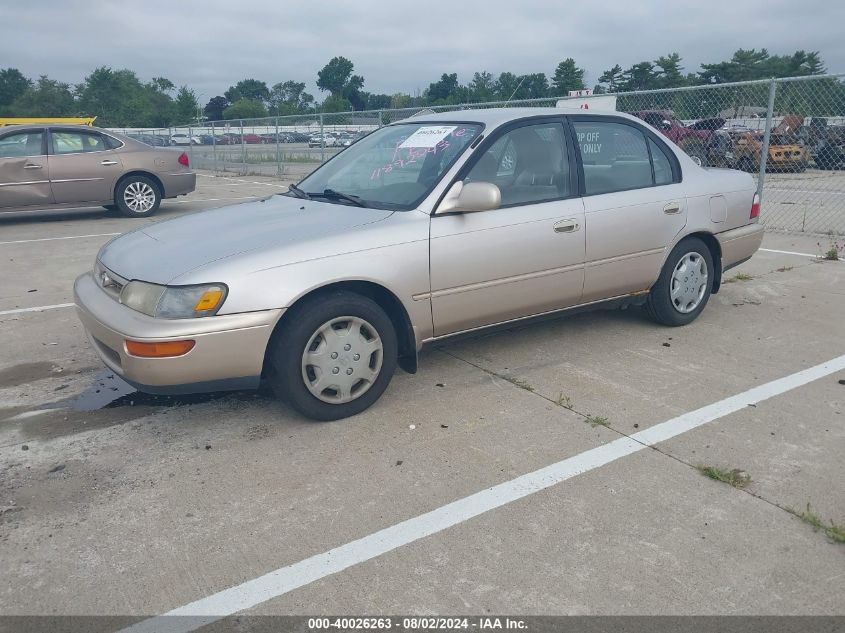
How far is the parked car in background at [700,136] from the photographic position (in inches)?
455

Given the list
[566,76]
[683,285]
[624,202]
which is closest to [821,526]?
[624,202]

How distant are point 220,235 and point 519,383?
194cm

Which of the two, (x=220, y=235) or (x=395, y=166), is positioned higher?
Result: (x=395, y=166)

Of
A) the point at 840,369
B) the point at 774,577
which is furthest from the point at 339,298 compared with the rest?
the point at 840,369

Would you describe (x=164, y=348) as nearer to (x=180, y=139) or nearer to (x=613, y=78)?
(x=180, y=139)

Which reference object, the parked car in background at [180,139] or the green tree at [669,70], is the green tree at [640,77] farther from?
the parked car in background at [180,139]

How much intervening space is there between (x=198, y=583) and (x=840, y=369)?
156 inches

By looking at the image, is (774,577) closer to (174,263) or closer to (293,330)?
(293,330)

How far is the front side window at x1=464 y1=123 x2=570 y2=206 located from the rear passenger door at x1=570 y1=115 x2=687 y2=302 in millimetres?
171

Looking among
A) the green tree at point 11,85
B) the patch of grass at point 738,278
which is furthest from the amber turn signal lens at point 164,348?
the green tree at point 11,85

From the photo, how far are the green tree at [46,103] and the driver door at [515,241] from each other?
78.8 metres

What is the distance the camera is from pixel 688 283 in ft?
17.3

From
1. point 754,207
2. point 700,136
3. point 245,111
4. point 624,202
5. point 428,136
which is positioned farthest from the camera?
point 245,111

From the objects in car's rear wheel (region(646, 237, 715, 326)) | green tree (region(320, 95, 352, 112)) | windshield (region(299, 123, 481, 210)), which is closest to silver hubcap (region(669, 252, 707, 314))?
car's rear wheel (region(646, 237, 715, 326))
